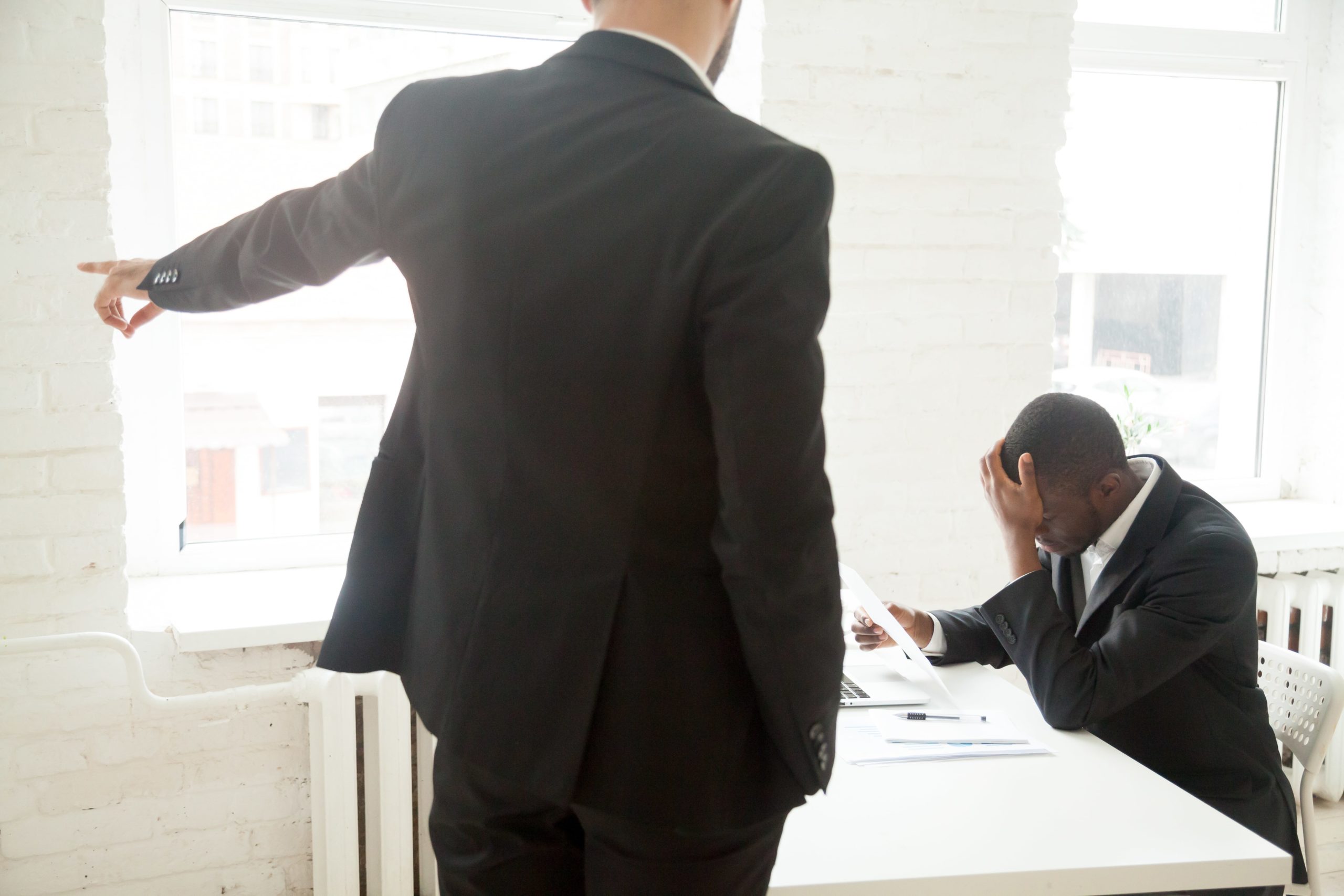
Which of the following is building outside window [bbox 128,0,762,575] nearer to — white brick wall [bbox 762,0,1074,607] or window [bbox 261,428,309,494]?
window [bbox 261,428,309,494]

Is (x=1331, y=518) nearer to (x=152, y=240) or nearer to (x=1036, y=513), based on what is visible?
(x=1036, y=513)

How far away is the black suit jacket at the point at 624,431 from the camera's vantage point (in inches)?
28.8

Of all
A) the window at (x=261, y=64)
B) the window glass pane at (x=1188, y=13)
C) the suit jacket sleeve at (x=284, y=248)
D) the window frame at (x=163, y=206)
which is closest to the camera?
the suit jacket sleeve at (x=284, y=248)

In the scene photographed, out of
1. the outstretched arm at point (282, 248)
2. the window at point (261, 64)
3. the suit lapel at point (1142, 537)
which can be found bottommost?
the suit lapel at point (1142, 537)

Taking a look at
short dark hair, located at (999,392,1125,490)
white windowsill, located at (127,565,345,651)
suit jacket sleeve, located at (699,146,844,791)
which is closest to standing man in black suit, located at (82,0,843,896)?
suit jacket sleeve, located at (699,146,844,791)

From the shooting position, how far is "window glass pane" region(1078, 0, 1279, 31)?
2885mm

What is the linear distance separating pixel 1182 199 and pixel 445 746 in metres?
2.95

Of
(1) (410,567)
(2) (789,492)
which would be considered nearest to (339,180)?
(1) (410,567)

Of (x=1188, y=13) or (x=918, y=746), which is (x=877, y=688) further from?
(x=1188, y=13)

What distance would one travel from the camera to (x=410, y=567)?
93 cm

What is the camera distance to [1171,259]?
3084mm

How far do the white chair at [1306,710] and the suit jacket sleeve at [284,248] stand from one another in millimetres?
1661

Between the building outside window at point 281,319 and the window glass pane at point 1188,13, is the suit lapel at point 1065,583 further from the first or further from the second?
the window glass pane at point 1188,13

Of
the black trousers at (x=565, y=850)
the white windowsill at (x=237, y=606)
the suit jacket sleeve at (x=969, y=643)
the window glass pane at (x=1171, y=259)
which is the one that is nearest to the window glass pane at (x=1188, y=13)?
the window glass pane at (x=1171, y=259)
